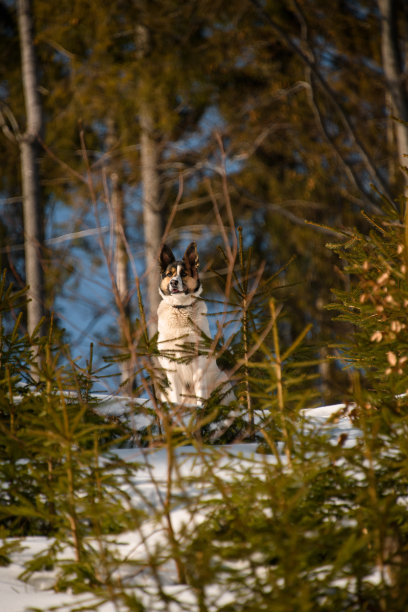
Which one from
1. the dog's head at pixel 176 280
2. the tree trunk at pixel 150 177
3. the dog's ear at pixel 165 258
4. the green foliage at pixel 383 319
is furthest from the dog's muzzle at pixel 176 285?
the tree trunk at pixel 150 177

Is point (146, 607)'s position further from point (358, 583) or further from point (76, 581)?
point (358, 583)

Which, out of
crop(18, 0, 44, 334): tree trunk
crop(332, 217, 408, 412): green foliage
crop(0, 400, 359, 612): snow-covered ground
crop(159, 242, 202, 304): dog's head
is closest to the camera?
crop(0, 400, 359, 612): snow-covered ground

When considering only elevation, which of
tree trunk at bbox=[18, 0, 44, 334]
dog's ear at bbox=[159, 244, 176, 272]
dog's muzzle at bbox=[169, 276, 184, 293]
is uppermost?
tree trunk at bbox=[18, 0, 44, 334]

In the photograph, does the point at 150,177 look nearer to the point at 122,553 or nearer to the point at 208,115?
the point at 208,115

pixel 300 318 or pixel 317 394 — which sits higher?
pixel 300 318

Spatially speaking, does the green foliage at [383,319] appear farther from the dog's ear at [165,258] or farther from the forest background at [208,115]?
the forest background at [208,115]

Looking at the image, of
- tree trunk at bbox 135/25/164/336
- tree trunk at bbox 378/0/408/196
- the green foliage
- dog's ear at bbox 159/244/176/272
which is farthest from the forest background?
the green foliage

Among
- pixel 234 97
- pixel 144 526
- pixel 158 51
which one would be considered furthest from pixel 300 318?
pixel 144 526

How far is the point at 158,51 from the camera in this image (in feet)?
38.8

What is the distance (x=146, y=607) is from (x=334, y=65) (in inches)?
518

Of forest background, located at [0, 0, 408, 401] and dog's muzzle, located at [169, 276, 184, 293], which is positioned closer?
dog's muzzle, located at [169, 276, 184, 293]

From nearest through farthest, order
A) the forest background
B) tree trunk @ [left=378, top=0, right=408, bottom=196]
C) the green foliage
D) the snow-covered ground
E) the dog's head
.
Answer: the snow-covered ground, the green foliage, the dog's head, tree trunk @ [left=378, top=0, right=408, bottom=196], the forest background

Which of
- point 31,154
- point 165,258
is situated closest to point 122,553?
point 165,258

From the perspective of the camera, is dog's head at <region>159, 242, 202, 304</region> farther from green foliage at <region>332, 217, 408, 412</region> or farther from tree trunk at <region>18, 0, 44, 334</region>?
tree trunk at <region>18, 0, 44, 334</region>
